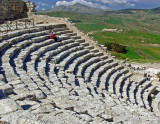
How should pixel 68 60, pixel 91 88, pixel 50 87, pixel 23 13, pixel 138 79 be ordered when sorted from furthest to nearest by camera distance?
pixel 23 13
pixel 138 79
pixel 68 60
pixel 91 88
pixel 50 87

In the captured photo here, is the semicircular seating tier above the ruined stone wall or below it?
below

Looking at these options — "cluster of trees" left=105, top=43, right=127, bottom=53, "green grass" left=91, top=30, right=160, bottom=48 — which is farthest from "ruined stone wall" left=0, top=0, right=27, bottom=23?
"green grass" left=91, top=30, right=160, bottom=48

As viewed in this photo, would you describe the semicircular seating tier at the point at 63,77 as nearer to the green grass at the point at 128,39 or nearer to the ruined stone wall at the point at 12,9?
the ruined stone wall at the point at 12,9

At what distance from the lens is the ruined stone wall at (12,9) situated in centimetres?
1866

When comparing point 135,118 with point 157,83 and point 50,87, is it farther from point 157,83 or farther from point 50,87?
point 157,83

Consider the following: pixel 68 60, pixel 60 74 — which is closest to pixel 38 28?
pixel 68 60

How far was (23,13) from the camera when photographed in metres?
20.8

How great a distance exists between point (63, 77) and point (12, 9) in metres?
13.7

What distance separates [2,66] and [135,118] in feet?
17.1

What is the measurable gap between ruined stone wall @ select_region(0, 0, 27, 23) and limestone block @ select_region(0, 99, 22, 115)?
15964mm

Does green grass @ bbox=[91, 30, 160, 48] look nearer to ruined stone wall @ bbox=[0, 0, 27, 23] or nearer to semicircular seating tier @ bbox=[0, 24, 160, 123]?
ruined stone wall @ bbox=[0, 0, 27, 23]

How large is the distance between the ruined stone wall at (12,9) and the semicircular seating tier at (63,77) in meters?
6.17

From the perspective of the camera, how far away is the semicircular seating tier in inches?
218

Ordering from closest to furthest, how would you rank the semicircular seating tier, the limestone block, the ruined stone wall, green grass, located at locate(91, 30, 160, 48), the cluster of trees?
1. the limestone block
2. the semicircular seating tier
3. the ruined stone wall
4. the cluster of trees
5. green grass, located at locate(91, 30, 160, 48)
